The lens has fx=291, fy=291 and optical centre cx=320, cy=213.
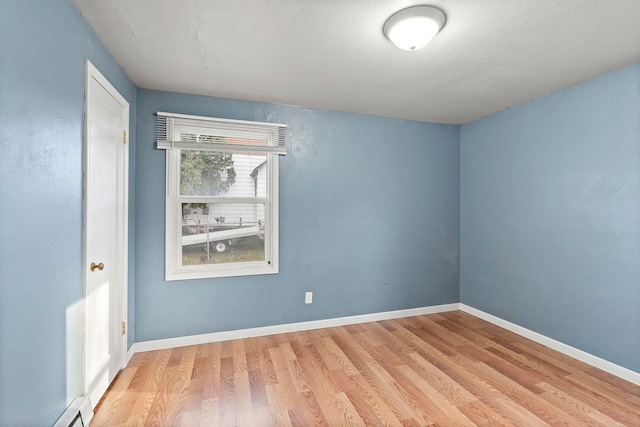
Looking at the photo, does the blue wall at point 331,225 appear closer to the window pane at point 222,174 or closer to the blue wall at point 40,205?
the window pane at point 222,174

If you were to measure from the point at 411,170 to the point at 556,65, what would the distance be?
1.67 m

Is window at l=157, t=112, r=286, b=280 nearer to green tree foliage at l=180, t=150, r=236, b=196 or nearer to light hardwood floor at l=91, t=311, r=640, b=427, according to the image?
green tree foliage at l=180, t=150, r=236, b=196

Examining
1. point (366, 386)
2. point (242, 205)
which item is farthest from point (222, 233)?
point (366, 386)

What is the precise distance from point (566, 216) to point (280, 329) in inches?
117

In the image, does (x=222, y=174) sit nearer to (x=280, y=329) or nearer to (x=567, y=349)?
(x=280, y=329)

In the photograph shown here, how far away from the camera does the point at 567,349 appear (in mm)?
2660

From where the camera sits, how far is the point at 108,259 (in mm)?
2146

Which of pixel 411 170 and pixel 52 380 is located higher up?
pixel 411 170

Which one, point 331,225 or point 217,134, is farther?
point 331,225

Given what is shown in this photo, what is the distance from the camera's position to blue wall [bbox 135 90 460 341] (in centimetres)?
273

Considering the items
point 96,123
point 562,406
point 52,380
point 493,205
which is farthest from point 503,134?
point 52,380

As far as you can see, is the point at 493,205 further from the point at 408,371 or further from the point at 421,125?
the point at 408,371

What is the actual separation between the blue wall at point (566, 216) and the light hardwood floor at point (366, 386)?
37cm

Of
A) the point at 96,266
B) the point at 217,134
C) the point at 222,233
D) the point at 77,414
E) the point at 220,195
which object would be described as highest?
the point at 217,134
